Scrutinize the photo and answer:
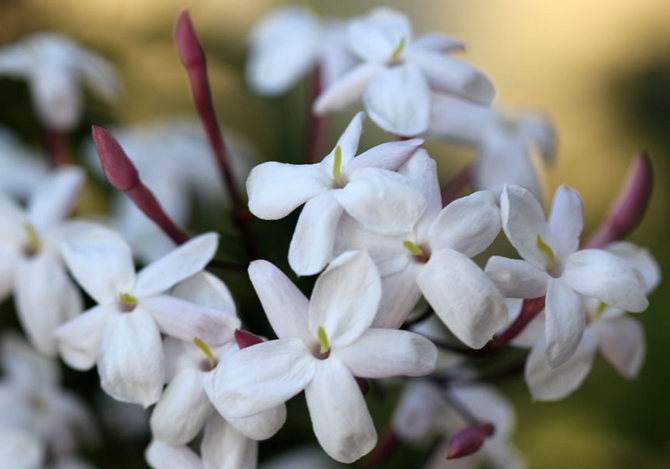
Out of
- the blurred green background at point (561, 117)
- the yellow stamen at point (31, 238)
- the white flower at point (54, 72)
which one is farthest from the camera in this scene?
the blurred green background at point (561, 117)

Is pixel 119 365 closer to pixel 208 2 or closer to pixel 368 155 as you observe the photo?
pixel 368 155

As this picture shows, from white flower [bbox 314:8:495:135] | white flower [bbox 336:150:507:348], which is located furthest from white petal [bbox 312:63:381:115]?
white flower [bbox 336:150:507:348]

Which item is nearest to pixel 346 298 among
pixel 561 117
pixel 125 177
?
pixel 125 177

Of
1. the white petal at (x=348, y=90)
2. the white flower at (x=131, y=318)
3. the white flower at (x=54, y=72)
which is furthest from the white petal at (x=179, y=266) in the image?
the white flower at (x=54, y=72)

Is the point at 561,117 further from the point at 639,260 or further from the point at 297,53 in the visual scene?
the point at 639,260

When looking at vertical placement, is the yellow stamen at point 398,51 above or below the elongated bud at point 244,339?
above

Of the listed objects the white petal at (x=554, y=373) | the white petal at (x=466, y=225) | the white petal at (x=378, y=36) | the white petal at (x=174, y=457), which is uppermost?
the white petal at (x=378, y=36)

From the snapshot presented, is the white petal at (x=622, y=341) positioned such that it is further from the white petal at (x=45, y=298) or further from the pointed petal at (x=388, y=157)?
the white petal at (x=45, y=298)
